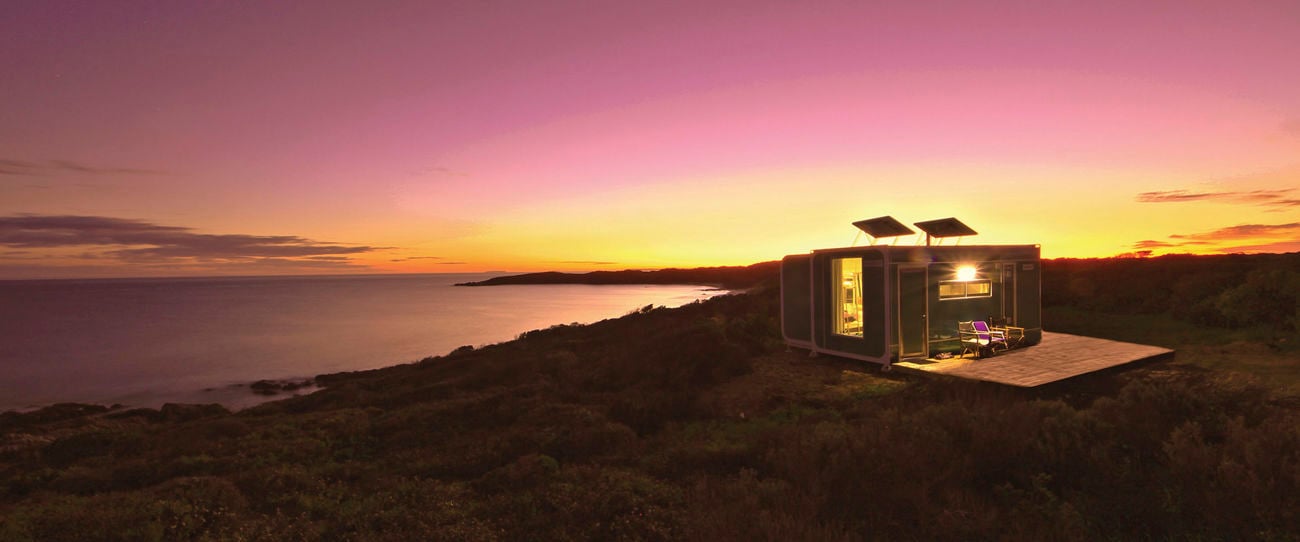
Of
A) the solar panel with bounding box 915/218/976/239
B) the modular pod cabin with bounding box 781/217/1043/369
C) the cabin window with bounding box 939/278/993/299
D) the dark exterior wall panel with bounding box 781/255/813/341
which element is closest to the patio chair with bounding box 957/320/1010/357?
the modular pod cabin with bounding box 781/217/1043/369

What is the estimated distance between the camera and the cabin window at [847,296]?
12812 millimetres

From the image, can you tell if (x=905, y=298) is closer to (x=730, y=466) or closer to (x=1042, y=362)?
(x=1042, y=362)

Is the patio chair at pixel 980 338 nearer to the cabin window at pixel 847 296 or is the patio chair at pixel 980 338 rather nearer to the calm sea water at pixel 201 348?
the cabin window at pixel 847 296

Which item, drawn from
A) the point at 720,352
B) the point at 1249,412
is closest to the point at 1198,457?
the point at 1249,412

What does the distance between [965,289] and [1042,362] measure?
2137 mm

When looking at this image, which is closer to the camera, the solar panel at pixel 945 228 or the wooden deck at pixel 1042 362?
the wooden deck at pixel 1042 362

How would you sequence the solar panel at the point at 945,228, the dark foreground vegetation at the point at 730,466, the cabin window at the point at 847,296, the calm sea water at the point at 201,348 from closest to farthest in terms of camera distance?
the dark foreground vegetation at the point at 730,466
the solar panel at the point at 945,228
the cabin window at the point at 847,296
the calm sea water at the point at 201,348

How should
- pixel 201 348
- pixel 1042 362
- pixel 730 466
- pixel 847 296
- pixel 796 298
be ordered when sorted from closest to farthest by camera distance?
pixel 730 466
pixel 1042 362
pixel 796 298
pixel 847 296
pixel 201 348

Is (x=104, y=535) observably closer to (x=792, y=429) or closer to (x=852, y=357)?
(x=792, y=429)

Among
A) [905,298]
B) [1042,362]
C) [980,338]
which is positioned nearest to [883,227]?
[905,298]

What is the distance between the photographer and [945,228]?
Answer: 12.4 meters

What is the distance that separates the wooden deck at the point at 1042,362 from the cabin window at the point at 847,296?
1820 millimetres

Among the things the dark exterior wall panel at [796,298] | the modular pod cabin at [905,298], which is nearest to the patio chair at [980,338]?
the modular pod cabin at [905,298]

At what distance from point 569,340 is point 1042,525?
58.7ft
